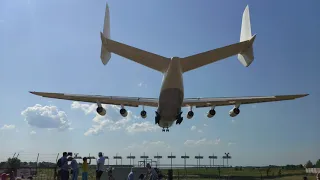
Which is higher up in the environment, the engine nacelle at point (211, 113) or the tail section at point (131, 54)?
the tail section at point (131, 54)

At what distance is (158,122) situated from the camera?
67.2 ft

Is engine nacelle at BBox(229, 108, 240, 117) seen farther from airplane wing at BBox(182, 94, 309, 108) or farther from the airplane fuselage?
the airplane fuselage

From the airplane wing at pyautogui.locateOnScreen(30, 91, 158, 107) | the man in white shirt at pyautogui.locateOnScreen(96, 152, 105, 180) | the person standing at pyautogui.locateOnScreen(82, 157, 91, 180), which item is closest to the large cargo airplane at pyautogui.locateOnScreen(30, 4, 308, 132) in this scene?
the airplane wing at pyautogui.locateOnScreen(30, 91, 158, 107)

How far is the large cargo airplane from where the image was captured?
45.1 ft

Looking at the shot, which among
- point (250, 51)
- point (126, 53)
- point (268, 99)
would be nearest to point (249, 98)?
point (268, 99)

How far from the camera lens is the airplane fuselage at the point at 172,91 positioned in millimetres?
15492

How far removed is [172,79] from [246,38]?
414 centimetres

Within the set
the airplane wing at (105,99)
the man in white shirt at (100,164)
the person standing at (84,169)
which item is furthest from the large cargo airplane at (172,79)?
the person standing at (84,169)

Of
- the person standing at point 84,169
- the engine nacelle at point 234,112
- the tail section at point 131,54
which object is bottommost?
the person standing at point 84,169

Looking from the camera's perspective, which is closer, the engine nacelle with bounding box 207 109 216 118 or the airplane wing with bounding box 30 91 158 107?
the airplane wing with bounding box 30 91 158 107

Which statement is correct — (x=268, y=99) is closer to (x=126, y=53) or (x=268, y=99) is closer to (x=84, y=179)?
(x=126, y=53)

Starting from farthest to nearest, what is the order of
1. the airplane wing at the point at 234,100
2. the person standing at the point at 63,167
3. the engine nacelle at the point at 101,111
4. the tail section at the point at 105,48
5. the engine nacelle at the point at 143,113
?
the engine nacelle at the point at 143,113, the engine nacelle at the point at 101,111, the airplane wing at the point at 234,100, the tail section at the point at 105,48, the person standing at the point at 63,167

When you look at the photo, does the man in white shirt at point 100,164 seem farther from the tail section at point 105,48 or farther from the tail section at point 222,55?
the tail section at point 222,55

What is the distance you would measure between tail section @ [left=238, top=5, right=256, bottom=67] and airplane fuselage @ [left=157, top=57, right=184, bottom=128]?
9.74 ft
